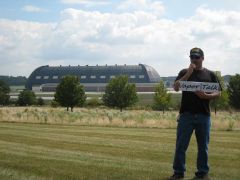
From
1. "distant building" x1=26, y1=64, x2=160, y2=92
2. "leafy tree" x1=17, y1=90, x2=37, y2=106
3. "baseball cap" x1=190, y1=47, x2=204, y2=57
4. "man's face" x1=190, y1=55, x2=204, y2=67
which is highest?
"distant building" x1=26, y1=64, x2=160, y2=92

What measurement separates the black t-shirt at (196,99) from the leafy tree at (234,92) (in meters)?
49.4

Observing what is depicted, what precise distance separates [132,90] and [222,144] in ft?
147

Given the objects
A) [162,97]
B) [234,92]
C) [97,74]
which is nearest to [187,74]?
[234,92]

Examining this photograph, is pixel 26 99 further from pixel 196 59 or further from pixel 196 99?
pixel 196 59

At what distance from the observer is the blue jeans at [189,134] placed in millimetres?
8250

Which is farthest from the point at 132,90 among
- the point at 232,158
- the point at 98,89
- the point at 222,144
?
the point at 98,89

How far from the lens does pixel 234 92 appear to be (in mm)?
56938

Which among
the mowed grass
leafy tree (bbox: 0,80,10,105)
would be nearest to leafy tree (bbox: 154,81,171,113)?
leafy tree (bbox: 0,80,10,105)

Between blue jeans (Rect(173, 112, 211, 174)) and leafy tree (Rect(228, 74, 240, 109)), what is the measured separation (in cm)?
4943

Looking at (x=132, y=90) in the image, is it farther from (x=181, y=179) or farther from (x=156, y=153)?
(x=181, y=179)

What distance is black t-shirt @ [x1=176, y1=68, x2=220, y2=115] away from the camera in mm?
8227

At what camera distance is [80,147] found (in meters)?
14.4

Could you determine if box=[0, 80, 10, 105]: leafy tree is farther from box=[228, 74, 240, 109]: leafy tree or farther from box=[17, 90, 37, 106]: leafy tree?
box=[228, 74, 240, 109]: leafy tree

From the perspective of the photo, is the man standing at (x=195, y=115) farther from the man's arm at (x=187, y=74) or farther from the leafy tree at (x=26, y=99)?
the leafy tree at (x=26, y=99)
